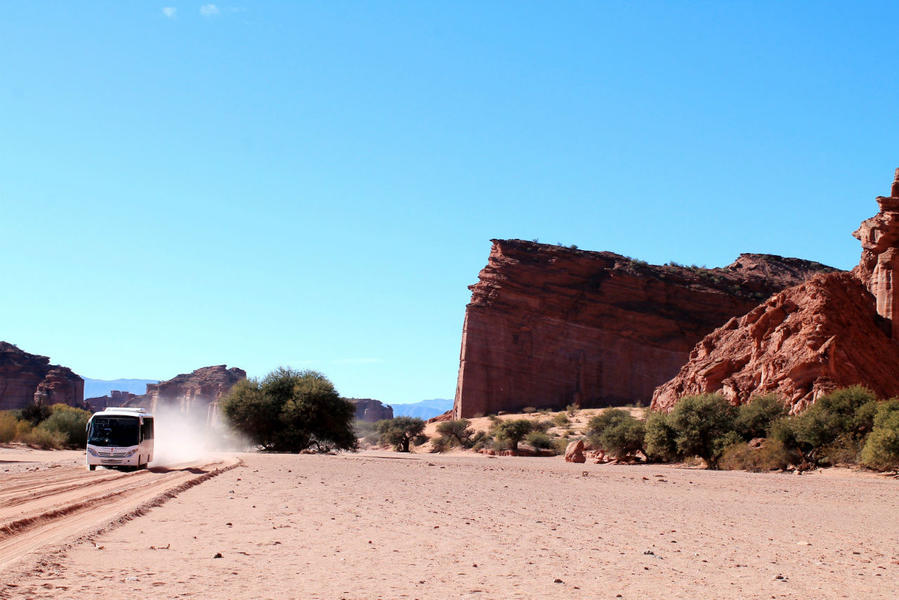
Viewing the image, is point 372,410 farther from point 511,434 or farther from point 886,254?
point 886,254

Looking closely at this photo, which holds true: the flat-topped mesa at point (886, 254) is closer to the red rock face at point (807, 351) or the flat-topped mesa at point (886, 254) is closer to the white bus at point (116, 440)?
the red rock face at point (807, 351)

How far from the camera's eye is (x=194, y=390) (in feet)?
458

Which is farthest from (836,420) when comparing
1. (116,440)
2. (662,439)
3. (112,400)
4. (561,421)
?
(112,400)

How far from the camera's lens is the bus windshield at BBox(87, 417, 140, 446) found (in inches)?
1099

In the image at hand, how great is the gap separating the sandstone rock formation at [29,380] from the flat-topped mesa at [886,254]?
328 ft

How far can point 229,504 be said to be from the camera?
15.1 m

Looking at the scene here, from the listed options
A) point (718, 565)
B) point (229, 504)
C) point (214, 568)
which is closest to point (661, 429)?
point (229, 504)

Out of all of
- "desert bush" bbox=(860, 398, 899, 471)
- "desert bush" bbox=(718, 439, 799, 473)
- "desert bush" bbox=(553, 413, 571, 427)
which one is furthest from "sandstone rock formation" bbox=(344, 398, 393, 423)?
"desert bush" bbox=(860, 398, 899, 471)

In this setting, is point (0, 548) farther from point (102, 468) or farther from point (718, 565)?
point (102, 468)

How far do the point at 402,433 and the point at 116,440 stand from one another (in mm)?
42564

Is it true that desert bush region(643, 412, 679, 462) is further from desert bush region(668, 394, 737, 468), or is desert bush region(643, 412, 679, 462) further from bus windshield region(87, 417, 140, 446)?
bus windshield region(87, 417, 140, 446)

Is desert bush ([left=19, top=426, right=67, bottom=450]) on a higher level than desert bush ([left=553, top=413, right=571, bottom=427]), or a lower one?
lower

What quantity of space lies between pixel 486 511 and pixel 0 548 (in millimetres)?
8421

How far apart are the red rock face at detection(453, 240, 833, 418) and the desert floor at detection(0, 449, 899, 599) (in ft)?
193
